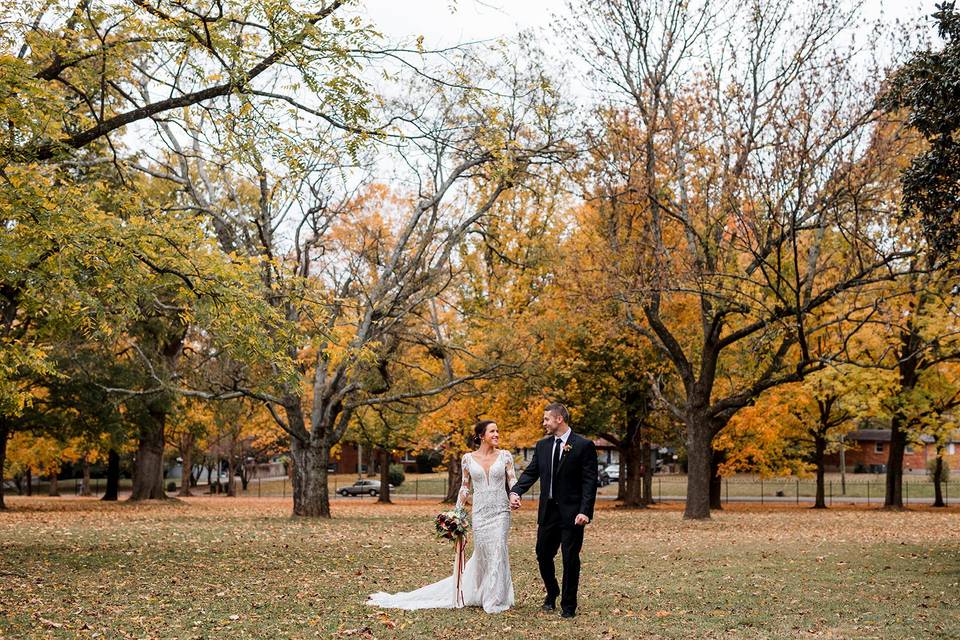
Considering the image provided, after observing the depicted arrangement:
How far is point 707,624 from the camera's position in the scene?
351 inches

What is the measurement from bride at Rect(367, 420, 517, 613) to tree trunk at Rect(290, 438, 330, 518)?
48.8 ft

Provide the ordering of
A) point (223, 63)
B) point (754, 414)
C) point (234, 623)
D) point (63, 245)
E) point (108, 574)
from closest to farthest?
1. point (234, 623)
2. point (63, 245)
3. point (223, 63)
4. point (108, 574)
5. point (754, 414)

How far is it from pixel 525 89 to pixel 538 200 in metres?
2.67

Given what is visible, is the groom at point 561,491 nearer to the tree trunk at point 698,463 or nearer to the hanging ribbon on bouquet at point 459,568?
the hanging ribbon on bouquet at point 459,568

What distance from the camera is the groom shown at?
9.52m

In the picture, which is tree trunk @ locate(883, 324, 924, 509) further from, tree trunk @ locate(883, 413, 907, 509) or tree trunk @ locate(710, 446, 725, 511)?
tree trunk @ locate(710, 446, 725, 511)

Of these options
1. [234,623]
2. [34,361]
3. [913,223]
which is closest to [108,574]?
[34,361]

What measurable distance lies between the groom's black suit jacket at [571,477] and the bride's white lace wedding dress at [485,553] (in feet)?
0.87

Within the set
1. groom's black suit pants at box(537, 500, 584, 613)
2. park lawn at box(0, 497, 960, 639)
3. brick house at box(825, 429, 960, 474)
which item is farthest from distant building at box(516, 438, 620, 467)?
brick house at box(825, 429, 960, 474)

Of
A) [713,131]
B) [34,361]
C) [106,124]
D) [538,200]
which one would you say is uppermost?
[713,131]

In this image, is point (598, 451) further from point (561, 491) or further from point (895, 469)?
point (561, 491)

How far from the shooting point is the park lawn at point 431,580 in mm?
8688

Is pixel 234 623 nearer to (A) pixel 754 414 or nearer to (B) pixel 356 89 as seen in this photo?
(B) pixel 356 89

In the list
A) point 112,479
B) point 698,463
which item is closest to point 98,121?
point 698,463
